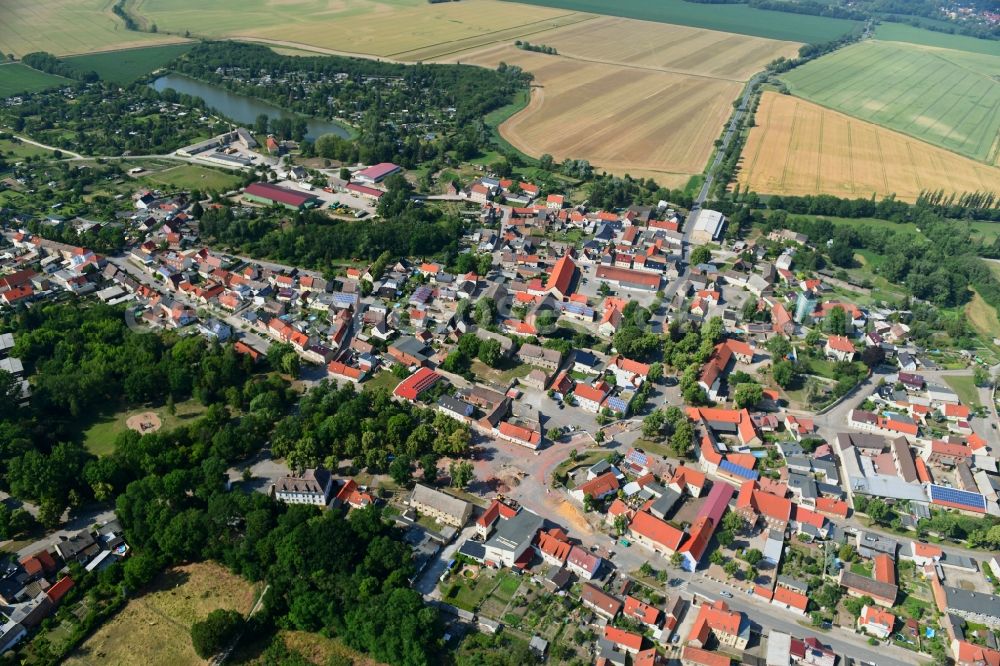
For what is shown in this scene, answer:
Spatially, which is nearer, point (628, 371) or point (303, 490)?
point (303, 490)

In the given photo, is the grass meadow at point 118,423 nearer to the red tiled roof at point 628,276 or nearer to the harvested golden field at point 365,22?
the red tiled roof at point 628,276

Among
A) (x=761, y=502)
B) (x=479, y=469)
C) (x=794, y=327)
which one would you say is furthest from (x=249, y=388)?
(x=794, y=327)

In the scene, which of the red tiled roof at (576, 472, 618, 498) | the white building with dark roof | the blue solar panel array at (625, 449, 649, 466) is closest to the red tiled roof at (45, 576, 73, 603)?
the white building with dark roof

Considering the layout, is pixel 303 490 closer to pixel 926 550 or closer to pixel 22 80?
pixel 926 550

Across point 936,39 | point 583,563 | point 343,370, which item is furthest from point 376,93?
point 936,39

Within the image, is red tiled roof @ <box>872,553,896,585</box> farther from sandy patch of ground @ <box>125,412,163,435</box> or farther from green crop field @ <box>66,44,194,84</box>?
green crop field @ <box>66,44,194,84</box>

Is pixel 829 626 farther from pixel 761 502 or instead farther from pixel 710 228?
pixel 710 228
